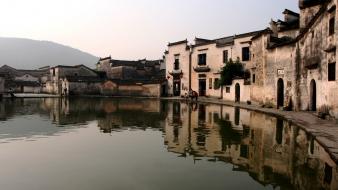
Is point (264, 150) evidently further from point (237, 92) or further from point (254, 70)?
point (237, 92)

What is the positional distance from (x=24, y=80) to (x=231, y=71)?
51191 millimetres

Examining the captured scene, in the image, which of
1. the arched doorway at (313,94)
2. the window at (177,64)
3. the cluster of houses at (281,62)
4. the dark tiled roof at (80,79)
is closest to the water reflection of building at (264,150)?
the cluster of houses at (281,62)

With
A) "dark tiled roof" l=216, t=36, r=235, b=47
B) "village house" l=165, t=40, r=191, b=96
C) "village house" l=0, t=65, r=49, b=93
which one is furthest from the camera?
"village house" l=0, t=65, r=49, b=93

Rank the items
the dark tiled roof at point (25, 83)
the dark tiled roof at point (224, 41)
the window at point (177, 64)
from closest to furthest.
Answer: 1. the dark tiled roof at point (224, 41)
2. the window at point (177, 64)
3. the dark tiled roof at point (25, 83)

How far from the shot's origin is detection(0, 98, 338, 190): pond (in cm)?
677

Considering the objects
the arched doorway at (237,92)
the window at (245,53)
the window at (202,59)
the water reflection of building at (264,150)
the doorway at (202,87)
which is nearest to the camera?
the water reflection of building at (264,150)

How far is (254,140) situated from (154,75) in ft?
158

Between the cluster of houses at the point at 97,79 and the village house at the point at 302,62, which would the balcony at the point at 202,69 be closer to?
the cluster of houses at the point at 97,79

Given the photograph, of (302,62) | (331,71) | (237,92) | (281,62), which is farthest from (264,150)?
(237,92)

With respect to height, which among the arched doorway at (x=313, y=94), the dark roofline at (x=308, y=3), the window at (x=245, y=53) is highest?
the dark roofline at (x=308, y=3)

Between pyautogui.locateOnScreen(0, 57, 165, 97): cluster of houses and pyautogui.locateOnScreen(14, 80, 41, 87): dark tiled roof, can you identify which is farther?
pyautogui.locateOnScreen(14, 80, 41, 87): dark tiled roof

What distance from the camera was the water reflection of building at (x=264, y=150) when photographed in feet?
23.1

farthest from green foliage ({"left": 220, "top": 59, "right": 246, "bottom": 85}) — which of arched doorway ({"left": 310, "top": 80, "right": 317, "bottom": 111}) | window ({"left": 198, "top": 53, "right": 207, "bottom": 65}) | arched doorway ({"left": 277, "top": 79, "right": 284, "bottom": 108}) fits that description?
arched doorway ({"left": 310, "top": 80, "right": 317, "bottom": 111})

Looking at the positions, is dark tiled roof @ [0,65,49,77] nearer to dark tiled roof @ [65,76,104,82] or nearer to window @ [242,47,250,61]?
dark tiled roof @ [65,76,104,82]
